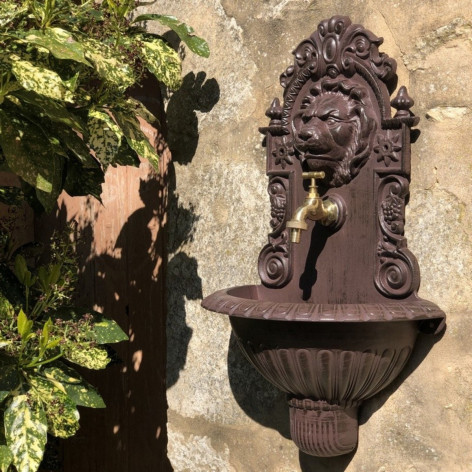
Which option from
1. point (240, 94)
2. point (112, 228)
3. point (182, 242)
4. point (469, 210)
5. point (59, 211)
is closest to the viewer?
point (469, 210)

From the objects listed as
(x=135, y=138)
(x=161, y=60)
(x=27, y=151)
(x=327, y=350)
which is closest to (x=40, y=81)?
(x=27, y=151)

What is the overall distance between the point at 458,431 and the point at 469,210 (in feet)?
1.31

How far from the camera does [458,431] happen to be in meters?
1.56

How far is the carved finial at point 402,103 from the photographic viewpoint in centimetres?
160

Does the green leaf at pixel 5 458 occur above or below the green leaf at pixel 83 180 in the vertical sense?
below

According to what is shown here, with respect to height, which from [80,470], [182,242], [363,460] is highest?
[182,242]

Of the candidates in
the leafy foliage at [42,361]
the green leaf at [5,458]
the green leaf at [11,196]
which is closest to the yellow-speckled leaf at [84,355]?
the leafy foliage at [42,361]

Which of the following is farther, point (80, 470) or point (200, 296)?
point (80, 470)

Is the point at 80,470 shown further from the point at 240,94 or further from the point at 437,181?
the point at 437,181

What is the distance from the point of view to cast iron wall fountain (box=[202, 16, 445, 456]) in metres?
1.57

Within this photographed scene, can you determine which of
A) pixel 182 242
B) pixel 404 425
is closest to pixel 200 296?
pixel 182 242

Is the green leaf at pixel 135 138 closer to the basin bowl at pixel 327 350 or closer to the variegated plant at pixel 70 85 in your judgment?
the variegated plant at pixel 70 85

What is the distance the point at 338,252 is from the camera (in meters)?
1.73

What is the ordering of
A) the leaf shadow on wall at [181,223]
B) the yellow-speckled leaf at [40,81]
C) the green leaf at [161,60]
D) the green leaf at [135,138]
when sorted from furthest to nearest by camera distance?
the leaf shadow on wall at [181,223]
the green leaf at [161,60]
the green leaf at [135,138]
the yellow-speckled leaf at [40,81]
